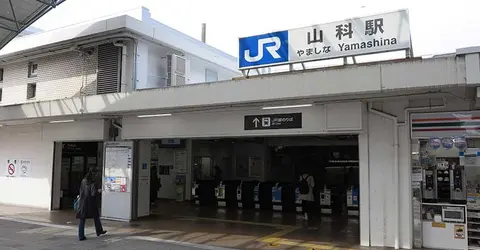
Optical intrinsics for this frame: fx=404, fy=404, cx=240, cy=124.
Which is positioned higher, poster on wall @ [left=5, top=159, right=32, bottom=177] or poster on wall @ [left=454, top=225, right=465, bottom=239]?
poster on wall @ [left=5, top=159, right=32, bottom=177]

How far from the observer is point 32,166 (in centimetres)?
1354

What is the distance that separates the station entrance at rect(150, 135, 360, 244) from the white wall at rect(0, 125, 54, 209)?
343cm

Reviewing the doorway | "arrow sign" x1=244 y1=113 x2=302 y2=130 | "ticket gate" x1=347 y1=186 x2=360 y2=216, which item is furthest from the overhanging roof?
"ticket gate" x1=347 y1=186 x2=360 y2=216

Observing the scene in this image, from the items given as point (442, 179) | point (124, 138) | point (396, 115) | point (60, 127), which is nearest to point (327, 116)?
point (396, 115)

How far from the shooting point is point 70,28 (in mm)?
12289

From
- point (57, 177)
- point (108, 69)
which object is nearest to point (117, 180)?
point (108, 69)

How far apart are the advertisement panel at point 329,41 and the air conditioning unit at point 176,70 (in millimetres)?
3477

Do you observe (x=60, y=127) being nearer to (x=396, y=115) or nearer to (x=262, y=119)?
(x=262, y=119)

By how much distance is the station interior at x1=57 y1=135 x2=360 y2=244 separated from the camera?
39.2 feet

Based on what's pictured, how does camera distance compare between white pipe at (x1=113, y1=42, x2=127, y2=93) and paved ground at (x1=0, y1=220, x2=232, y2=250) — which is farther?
white pipe at (x1=113, y1=42, x2=127, y2=93)

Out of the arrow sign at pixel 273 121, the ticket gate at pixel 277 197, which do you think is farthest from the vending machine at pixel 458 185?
the ticket gate at pixel 277 197

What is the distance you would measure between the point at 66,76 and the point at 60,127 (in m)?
1.59

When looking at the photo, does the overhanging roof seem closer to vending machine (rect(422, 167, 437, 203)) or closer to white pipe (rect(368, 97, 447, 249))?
white pipe (rect(368, 97, 447, 249))

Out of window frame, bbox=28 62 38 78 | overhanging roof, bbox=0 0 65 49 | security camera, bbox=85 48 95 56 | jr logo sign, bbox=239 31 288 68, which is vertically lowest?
jr logo sign, bbox=239 31 288 68
